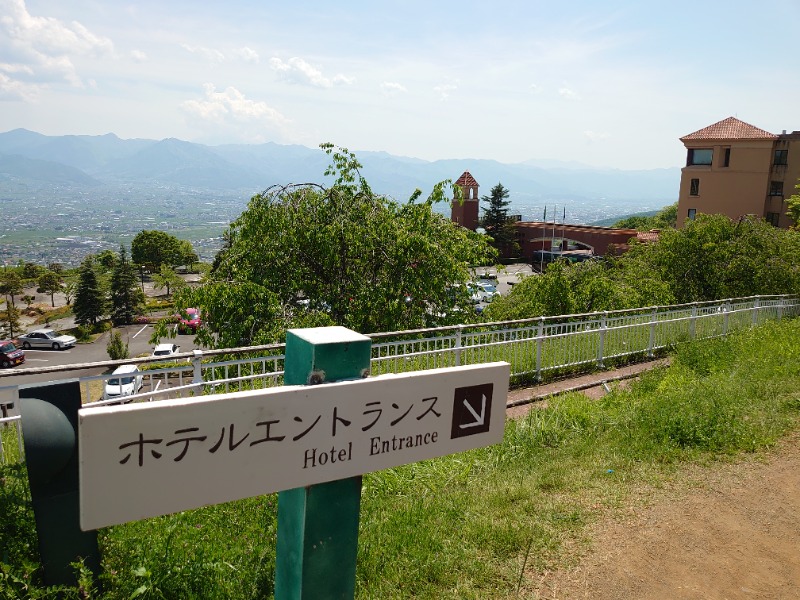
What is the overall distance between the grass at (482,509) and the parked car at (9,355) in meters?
36.6

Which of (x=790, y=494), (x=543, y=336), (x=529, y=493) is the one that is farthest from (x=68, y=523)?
(x=543, y=336)

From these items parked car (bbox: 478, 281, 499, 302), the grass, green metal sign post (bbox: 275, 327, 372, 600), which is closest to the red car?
parked car (bbox: 478, 281, 499, 302)

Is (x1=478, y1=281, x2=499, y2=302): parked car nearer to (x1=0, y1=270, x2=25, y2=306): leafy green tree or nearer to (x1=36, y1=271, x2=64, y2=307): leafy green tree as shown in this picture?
(x1=0, y1=270, x2=25, y2=306): leafy green tree

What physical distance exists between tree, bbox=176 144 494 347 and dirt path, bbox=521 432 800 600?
5.97m

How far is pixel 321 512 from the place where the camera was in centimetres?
176

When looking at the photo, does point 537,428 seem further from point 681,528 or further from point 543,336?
point 543,336

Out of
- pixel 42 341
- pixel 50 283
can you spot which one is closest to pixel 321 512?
pixel 42 341

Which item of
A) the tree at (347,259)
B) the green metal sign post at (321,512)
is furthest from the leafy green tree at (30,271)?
the green metal sign post at (321,512)

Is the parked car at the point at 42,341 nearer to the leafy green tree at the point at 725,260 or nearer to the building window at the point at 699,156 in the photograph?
the leafy green tree at the point at 725,260

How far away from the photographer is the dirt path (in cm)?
317

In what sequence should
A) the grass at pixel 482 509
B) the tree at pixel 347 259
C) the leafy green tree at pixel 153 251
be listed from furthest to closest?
the leafy green tree at pixel 153 251
the tree at pixel 347 259
the grass at pixel 482 509

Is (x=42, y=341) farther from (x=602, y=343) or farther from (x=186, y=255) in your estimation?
(x=602, y=343)

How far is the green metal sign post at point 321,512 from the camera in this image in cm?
169

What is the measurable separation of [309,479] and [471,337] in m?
6.34
